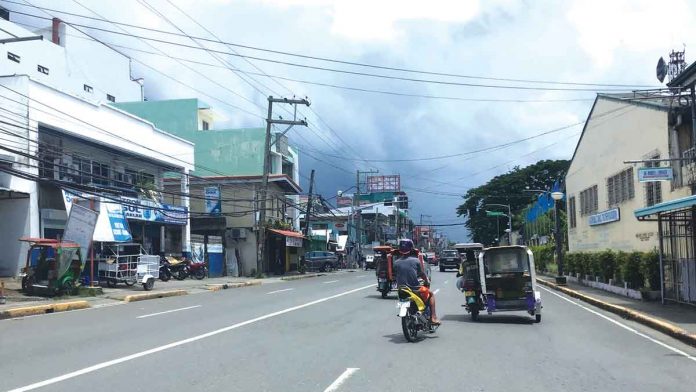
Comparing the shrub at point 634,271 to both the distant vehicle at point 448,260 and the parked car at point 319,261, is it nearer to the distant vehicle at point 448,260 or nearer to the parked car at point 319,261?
the distant vehicle at point 448,260

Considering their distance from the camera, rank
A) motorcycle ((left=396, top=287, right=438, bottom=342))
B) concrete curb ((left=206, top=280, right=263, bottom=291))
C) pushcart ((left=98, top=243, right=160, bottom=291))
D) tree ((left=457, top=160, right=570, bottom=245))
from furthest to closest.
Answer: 1. tree ((left=457, top=160, right=570, bottom=245))
2. concrete curb ((left=206, top=280, right=263, bottom=291))
3. pushcart ((left=98, top=243, right=160, bottom=291))
4. motorcycle ((left=396, top=287, right=438, bottom=342))

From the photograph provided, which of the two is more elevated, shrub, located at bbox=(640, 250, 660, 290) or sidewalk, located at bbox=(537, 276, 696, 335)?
shrub, located at bbox=(640, 250, 660, 290)

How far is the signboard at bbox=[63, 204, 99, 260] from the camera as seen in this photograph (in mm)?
22656

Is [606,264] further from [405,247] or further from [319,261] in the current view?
[319,261]

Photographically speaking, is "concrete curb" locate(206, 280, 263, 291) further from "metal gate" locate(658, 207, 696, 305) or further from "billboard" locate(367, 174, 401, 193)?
"billboard" locate(367, 174, 401, 193)

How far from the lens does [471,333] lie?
1184 cm

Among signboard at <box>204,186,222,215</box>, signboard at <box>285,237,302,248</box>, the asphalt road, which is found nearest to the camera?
the asphalt road

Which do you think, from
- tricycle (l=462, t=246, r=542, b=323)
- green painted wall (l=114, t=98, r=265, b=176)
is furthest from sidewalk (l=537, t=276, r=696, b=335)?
green painted wall (l=114, t=98, r=265, b=176)

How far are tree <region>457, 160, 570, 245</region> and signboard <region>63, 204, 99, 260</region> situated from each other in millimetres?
55367

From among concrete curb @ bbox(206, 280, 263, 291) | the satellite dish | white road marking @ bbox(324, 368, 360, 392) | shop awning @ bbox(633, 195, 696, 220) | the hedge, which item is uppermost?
the satellite dish

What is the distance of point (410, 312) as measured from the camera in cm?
1052

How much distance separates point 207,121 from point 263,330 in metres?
46.2

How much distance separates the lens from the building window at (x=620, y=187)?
24703 mm

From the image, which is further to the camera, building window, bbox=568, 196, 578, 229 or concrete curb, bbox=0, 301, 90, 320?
building window, bbox=568, 196, 578, 229
